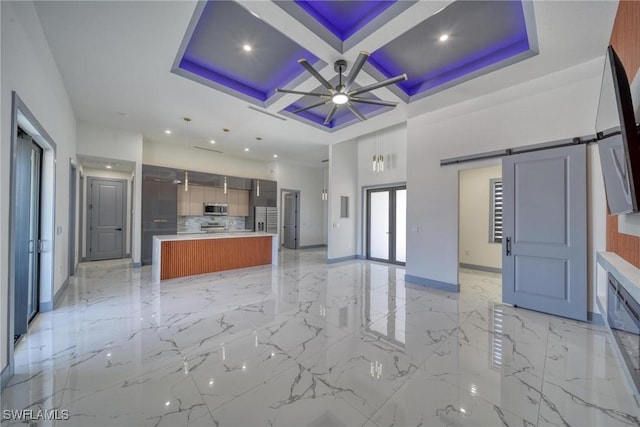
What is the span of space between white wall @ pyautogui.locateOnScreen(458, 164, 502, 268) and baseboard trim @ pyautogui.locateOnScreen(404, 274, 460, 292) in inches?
87.1

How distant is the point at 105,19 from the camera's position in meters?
2.51

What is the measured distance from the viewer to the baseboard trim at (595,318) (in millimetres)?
3059

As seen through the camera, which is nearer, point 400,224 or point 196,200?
point 400,224

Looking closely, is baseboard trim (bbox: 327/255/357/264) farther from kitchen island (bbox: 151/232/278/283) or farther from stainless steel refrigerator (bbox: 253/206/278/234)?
stainless steel refrigerator (bbox: 253/206/278/234)

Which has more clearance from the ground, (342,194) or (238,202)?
(342,194)

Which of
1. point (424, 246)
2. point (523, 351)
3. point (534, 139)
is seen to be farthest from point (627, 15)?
point (424, 246)

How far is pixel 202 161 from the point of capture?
7.67m

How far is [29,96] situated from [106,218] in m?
5.50

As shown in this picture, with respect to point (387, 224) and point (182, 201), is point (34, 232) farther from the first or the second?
point (387, 224)

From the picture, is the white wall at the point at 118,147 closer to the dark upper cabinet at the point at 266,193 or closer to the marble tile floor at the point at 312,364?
the marble tile floor at the point at 312,364

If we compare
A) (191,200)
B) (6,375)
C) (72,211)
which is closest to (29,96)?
(6,375)

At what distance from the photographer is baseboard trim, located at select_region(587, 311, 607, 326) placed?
10.0 ft

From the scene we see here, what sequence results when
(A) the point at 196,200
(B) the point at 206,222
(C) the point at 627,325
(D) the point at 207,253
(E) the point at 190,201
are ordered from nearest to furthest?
(C) the point at 627,325, (D) the point at 207,253, (E) the point at 190,201, (A) the point at 196,200, (B) the point at 206,222

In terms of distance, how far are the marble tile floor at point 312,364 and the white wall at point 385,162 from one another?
3.60 meters
